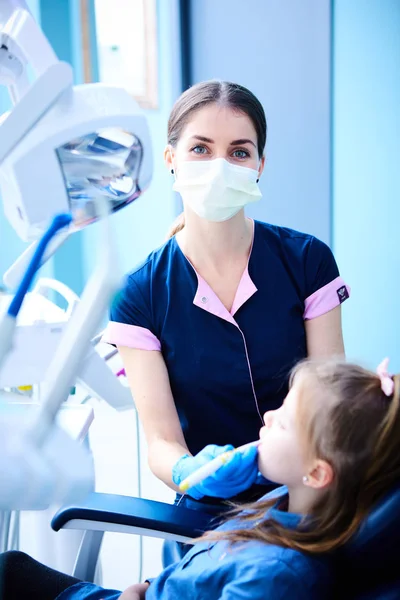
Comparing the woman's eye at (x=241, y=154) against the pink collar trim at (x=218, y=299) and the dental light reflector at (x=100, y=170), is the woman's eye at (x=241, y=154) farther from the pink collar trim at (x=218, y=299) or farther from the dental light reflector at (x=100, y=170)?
the dental light reflector at (x=100, y=170)

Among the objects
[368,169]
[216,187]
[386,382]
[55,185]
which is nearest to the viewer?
[55,185]

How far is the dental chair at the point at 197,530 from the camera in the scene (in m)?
0.77

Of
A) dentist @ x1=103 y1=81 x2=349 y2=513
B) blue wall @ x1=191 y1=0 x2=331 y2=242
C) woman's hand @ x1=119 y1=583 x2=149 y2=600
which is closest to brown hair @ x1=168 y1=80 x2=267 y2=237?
dentist @ x1=103 y1=81 x2=349 y2=513

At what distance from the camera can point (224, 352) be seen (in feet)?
4.07

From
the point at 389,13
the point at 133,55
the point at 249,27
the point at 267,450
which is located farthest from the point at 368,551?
the point at 133,55

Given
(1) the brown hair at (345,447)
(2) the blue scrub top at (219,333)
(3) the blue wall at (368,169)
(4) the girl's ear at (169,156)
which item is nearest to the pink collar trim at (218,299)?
(2) the blue scrub top at (219,333)

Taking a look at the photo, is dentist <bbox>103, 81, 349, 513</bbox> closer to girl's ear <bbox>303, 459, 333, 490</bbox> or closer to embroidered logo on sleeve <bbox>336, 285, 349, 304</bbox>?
embroidered logo on sleeve <bbox>336, 285, 349, 304</bbox>

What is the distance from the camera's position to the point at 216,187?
3.94ft

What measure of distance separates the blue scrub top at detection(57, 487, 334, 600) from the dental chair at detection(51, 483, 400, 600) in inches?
1.3

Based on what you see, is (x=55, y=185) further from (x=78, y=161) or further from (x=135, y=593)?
(x=135, y=593)

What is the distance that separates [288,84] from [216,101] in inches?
64.0

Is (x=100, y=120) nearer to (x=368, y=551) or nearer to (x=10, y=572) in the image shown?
(x=368, y=551)

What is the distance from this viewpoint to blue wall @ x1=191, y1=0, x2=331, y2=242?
8.52 feet

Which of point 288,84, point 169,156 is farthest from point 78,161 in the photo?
point 288,84
